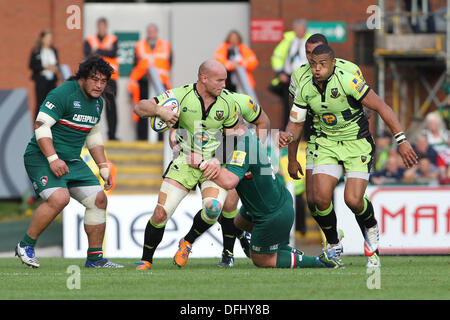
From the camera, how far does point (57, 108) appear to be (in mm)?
10188

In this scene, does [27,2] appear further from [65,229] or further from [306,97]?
[306,97]

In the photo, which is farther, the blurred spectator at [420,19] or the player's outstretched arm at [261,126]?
the blurred spectator at [420,19]

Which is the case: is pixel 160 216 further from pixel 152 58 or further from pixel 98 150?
pixel 152 58

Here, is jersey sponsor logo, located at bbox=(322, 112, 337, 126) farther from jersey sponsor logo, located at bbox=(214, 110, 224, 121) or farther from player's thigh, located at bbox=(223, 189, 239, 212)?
player's thigh, located at bbox=(223, 189, 239, 212)

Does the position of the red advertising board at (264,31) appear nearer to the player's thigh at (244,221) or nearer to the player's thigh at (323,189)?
the player's thigh at (244,221)

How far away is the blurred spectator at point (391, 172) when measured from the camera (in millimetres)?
16203

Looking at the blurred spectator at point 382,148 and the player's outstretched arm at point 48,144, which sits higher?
the player's outstretched arm at point 48,144

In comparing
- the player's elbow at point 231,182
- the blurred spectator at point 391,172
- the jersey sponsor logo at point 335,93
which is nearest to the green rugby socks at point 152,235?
the player's elbow at point 231,182

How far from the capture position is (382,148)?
57.1 ft

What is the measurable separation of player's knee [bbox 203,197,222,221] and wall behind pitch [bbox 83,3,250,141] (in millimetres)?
10890

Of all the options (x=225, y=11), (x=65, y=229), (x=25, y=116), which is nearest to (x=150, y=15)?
(x=225, y=11)

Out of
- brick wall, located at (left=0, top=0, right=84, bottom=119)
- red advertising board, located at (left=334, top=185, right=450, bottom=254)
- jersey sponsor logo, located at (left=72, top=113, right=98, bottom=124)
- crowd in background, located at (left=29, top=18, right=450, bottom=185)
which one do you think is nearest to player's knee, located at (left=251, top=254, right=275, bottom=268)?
jersey sponsor logo, located at (left=72, top=113, right=98, bottom=124)

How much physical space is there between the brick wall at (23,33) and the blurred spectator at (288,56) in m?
4.70

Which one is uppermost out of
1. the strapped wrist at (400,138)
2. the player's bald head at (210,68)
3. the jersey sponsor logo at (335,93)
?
the player's bald head at (210,68)
